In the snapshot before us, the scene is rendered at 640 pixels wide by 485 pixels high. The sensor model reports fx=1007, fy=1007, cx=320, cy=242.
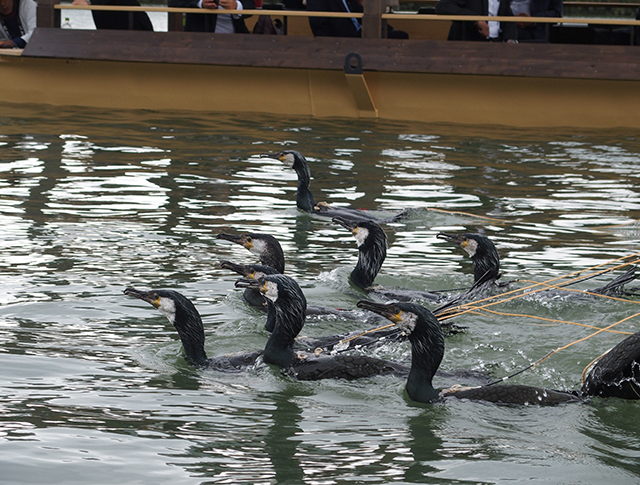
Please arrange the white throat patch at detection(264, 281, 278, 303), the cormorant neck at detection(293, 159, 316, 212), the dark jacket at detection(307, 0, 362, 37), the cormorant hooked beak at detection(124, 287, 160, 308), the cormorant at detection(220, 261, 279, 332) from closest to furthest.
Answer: the white throat patch at detection(264, 281, 278, 303), the cormorant hooked beak at detection(124, 287, 160, 308), the cormorant at detection(220, 261, 279, 332), the cormorant neck at detection(293, 159, 316, 212), the dark jacket at detection(307, 0, 362, 37)

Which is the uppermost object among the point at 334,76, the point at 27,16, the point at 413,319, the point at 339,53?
the point at 27,16

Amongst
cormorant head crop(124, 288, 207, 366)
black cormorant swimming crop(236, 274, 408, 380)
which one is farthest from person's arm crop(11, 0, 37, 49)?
black cormorant swimming crop(236, 274, 408, 380)

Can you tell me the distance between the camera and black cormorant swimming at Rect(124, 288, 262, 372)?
5785mm

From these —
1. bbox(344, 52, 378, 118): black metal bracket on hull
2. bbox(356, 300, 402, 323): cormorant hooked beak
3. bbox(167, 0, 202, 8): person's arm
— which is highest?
bbox(167, 0, 202, 8): person's arm

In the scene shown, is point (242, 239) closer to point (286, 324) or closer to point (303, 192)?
point (286, 324)

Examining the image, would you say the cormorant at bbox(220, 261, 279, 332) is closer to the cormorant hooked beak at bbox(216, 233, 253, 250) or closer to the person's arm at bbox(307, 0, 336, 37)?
the cormorant hooked beak at bbox(216, 233, 253, 250)

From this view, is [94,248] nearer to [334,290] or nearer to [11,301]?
[11,301]

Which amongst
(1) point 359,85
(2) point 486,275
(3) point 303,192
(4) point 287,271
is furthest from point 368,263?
(1) point 359,85

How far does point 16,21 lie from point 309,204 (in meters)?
8.24

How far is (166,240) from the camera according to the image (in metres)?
8.52

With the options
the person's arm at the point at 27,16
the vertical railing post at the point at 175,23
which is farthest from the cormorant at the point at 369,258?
the person's arm at the point at 27,16

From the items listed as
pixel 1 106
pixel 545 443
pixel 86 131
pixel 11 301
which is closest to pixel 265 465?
pixel 545 443

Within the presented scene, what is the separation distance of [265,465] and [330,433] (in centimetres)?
48

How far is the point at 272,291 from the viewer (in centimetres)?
587
